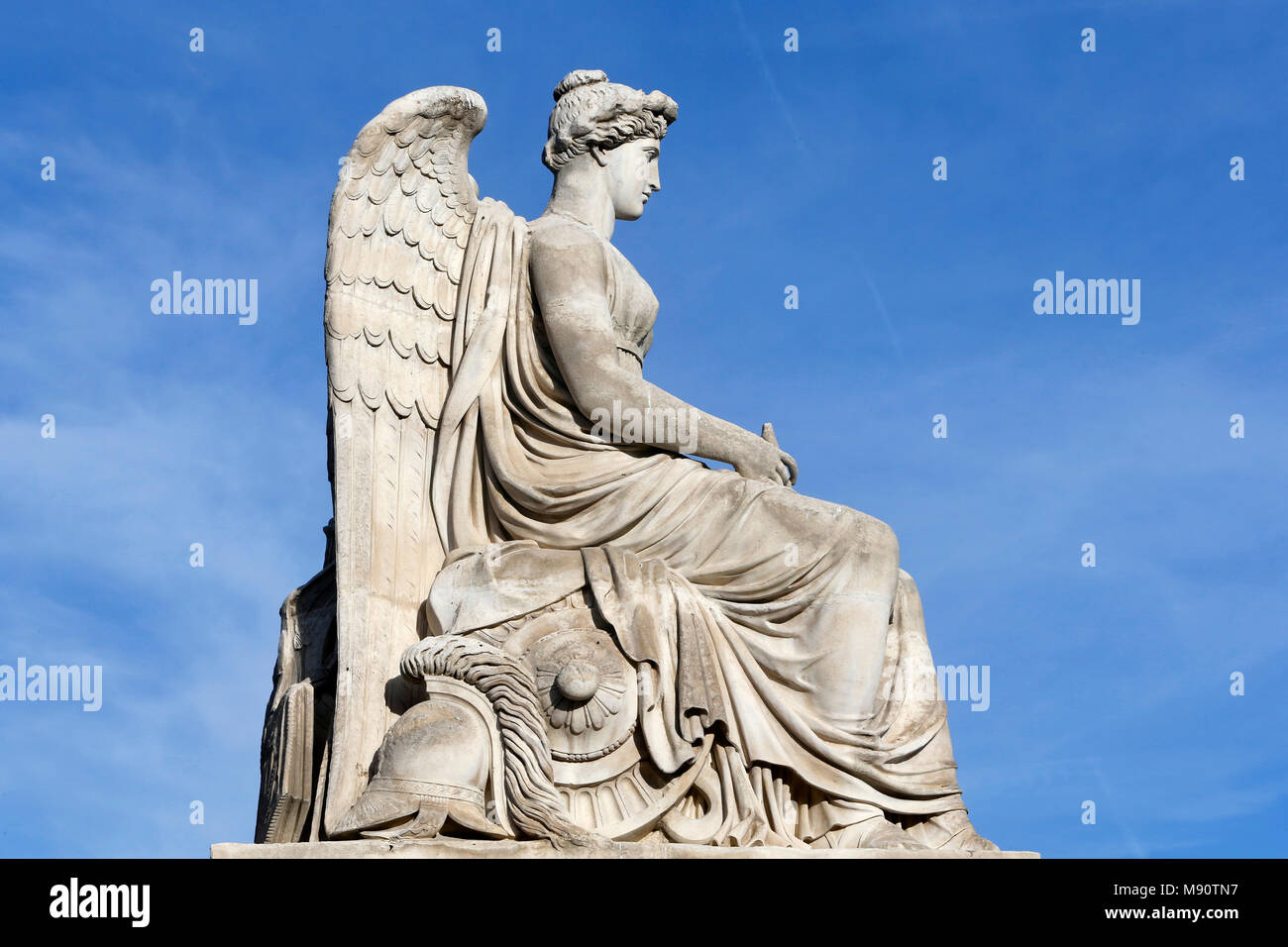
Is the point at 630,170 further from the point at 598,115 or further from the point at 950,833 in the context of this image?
the point at 950,833

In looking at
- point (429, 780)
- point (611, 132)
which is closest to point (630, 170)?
point (611, 132)

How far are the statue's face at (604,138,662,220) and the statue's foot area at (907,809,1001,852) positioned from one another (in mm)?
3743

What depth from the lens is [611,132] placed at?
11016 mm

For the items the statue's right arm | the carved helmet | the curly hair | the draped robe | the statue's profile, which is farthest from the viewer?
the curly hair

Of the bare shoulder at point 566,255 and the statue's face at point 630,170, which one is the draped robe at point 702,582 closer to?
the bare shoulder at point 566,255

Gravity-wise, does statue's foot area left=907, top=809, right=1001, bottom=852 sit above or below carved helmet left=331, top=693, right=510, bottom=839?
below

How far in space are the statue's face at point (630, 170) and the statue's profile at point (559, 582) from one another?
0.02 metres

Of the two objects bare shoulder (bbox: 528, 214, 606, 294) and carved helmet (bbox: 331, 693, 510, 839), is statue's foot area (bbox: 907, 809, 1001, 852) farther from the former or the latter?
bare shoulder (bbox: 528, 214, 606, 294)

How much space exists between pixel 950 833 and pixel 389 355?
146 inches

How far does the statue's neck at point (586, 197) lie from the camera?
10998 millimetres

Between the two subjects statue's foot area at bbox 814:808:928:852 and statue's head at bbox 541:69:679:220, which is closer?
statue's foot area at bbox 814:808:928:852

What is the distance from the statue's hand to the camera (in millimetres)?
10477

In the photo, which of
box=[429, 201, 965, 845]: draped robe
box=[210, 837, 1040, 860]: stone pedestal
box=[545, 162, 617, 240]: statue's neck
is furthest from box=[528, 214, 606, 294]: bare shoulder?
box=[210, 837, 1040, 860]: stone pedestal
